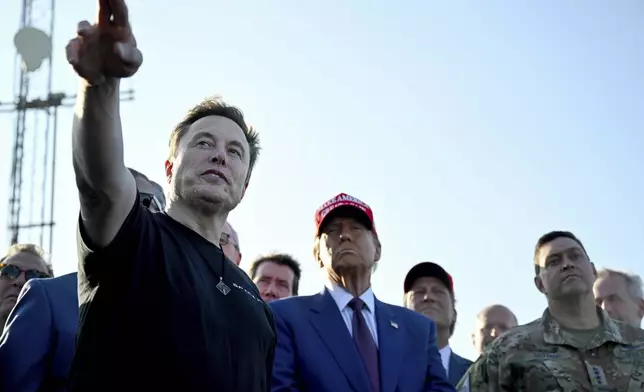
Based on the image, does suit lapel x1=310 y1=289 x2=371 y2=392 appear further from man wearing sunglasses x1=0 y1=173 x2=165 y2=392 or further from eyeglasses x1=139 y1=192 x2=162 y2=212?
man wearing sunglasses x1=0 y1=173 x2=165 y2=392

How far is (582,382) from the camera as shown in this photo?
15.5 ft

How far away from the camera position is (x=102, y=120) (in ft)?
7.09

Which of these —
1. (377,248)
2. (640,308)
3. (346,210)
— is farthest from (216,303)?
(640,308)

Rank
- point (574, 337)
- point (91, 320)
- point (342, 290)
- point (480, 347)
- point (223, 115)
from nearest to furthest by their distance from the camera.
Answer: point (91, 320), point (223, 115), point (342, 290), point (574, 337), point (480, 347)

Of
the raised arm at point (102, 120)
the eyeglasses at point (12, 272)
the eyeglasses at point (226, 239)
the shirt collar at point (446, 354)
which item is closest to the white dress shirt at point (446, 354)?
the shirt collar at point (446, 354)

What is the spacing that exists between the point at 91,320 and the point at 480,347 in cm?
549

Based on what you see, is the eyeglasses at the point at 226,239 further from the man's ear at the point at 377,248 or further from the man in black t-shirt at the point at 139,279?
the man in black t-shirt at the point at 139,279

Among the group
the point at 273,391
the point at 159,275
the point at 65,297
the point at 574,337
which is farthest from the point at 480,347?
the point at 159,275

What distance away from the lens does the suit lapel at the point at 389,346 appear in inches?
163

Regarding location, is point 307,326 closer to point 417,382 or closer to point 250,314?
point 417,382

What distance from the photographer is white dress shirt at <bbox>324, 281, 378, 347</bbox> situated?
4.47 metres

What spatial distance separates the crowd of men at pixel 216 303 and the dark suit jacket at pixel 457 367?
2cm

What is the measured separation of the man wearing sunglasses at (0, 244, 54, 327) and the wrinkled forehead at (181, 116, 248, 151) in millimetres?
2088

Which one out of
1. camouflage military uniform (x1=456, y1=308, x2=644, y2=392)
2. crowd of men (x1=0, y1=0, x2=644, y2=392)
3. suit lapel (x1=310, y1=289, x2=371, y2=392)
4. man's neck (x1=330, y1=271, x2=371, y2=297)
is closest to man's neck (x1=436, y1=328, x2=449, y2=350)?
crowd of men (x1=0, y1=0, x2=644, y2=392)
